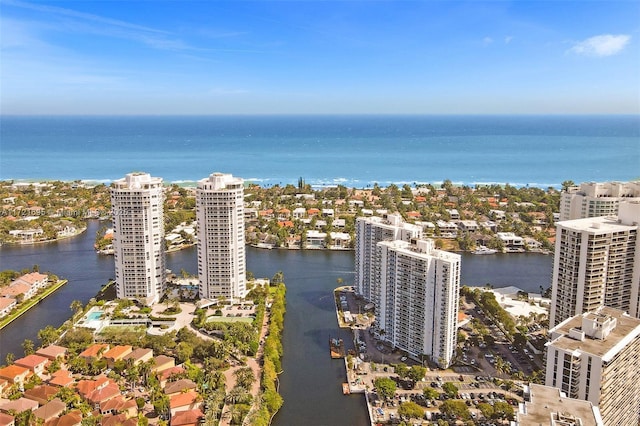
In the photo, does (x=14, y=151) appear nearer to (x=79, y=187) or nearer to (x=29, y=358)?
(x=79, y=187)

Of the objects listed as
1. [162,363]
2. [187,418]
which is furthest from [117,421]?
[162,363]

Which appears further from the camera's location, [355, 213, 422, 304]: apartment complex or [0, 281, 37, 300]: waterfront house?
[0, 281, 37, 300]: waterfront house

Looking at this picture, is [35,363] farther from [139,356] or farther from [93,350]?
[139,356]

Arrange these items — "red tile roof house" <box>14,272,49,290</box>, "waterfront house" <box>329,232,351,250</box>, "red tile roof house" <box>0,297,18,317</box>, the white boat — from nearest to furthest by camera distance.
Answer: "red tile roof house" <box>0,297,18,317</box>
"red tile roof house" <box>14,272,49,290</box>
the white boat
"waterfront house" <box>329,232,351,250</box>

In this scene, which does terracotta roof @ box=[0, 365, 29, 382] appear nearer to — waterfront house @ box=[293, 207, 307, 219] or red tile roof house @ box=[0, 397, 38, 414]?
red tile roof house @ box=[0, 397, 38, 414]

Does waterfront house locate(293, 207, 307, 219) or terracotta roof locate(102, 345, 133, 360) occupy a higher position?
waterfront house locate(293, 207, 307, 219)

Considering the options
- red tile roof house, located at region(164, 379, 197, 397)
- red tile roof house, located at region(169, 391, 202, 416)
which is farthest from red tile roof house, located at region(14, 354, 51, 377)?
red tile roof house, located at region(169, 391, 202, 416)

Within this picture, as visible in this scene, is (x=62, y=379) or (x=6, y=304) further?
(x=6, y=304)
